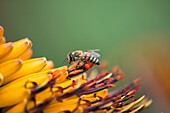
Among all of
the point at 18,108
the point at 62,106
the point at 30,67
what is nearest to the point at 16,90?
the point at 18,108

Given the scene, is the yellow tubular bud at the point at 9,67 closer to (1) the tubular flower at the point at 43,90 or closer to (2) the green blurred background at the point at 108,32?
(1) the tubular flower at the point at 43,90

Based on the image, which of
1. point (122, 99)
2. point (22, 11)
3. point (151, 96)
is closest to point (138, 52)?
point (151, 96)

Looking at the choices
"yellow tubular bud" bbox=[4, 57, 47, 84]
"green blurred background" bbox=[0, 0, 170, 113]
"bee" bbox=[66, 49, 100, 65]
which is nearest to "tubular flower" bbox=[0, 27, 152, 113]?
"yellow tubular bud" bbox=[4, 57, 47, 84]

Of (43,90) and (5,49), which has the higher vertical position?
(5,49)

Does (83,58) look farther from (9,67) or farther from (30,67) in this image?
(9,67)

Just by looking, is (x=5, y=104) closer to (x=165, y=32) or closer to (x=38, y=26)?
(x=38, y=26)

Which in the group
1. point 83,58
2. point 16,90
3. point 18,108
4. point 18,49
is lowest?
point 18,108

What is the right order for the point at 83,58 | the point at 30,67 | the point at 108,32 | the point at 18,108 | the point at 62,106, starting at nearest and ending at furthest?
the point at 18,108, the point at 62,106, the point at 30,67, the point at 83,58, the point at 108,32
